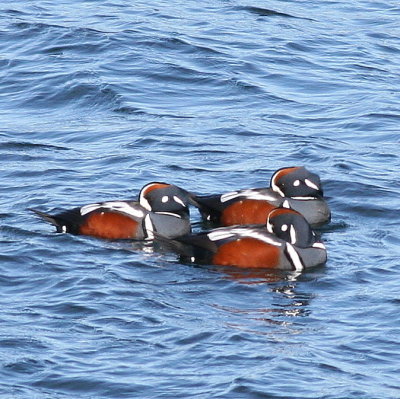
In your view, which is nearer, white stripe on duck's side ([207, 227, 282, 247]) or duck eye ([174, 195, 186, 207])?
white stripe on duck's side ([207, 227, 282, 247])

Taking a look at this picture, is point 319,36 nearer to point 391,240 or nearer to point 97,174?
point 97,174

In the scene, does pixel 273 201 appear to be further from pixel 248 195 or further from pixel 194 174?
pixel 194 174

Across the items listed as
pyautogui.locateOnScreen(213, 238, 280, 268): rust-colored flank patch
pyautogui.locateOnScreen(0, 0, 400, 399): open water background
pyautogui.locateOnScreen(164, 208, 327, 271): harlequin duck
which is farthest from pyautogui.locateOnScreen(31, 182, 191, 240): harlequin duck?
pyautogui.locateOnScreen(213, 238, 280, 268): rust-colored flank patch

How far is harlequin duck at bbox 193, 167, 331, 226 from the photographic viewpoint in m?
15.2

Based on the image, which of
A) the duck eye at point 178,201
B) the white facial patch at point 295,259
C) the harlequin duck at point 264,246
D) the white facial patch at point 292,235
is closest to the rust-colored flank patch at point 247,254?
the harlequin duck at point 264,246

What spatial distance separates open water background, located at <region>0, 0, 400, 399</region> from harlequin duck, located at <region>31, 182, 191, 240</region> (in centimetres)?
19

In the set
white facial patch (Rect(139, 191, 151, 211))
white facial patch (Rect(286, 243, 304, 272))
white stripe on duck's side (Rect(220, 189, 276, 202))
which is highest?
white facial patch (Rect(139, 191, 151, 211))

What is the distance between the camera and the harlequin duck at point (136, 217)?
14336mm

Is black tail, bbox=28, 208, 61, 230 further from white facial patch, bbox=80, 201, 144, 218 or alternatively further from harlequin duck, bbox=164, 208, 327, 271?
harlequin duck, bbox=164, 208, 327, 271

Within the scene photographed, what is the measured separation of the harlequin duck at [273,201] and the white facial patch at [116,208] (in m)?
1.00

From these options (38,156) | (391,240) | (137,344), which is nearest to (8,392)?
(137,344)

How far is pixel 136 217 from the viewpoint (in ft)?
47.6

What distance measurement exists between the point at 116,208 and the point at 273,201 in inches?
80.4

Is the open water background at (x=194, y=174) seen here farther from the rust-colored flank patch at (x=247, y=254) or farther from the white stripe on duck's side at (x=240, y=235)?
the white stripe on duck's side at (x=240, y=235)
